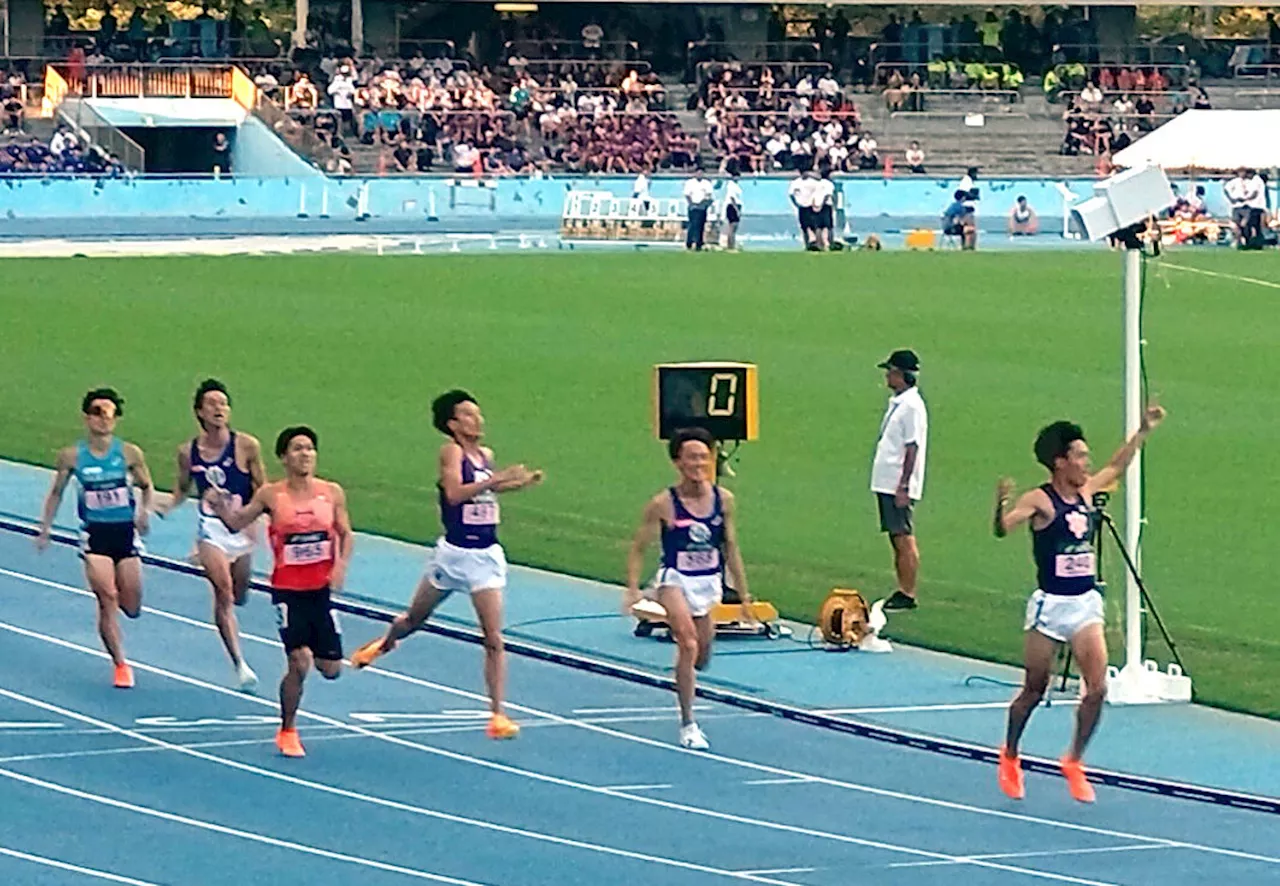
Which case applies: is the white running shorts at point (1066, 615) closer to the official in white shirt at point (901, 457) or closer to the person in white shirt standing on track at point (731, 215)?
the official in white shirt at point (901, 457)

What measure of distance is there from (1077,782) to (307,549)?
357 cm

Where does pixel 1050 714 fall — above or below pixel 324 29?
below

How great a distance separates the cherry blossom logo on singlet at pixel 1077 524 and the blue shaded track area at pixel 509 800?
119 centimetres

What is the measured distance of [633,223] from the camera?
4847 cm

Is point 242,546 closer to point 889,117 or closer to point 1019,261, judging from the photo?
point 1019,261

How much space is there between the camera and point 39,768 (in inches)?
522

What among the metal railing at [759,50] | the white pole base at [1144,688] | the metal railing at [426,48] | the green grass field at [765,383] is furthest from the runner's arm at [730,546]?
the metal railing at [426,48]

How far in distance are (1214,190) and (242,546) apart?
131 feet

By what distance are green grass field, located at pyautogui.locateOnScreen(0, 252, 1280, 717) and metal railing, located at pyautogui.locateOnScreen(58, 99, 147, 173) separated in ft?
43.3

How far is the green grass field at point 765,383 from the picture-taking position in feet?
62.7

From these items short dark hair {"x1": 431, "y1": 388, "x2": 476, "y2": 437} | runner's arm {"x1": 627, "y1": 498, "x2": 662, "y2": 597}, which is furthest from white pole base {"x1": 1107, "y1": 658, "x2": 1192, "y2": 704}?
short dark hair {"x1": 431, "y1": 388, "x2": 476, "y2": 437}

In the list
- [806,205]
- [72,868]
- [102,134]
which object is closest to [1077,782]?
[72,868]

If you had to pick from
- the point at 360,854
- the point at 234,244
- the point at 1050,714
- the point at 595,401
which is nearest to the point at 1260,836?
the point at 1050,714

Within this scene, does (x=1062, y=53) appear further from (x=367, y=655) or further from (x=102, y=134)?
(x=367, y=655)
